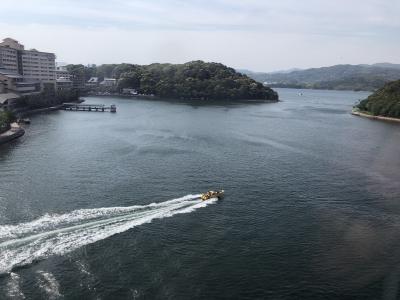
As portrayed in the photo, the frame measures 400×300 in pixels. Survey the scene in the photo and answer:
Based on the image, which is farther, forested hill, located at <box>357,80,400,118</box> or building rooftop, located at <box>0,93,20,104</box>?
forested hill, located at <box>357,80,400,118</box>

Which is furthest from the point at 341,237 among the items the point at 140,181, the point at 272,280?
the point at 140,181

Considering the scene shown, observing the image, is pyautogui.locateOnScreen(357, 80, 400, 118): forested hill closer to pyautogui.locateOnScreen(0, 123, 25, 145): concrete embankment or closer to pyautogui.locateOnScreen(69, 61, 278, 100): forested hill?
pyautogui.locateOnScreen(69, 61, 278, 100): forested hill

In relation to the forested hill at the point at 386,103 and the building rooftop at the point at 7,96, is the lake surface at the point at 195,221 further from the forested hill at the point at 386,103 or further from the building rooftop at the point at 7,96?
the forested hill at the point at 386,103

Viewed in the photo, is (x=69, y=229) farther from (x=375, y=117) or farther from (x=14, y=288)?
(x=375, y=117)

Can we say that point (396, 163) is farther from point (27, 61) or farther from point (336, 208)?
point (27, 61)

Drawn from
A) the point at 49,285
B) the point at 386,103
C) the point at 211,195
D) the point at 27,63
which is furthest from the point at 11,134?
the point at 386,103

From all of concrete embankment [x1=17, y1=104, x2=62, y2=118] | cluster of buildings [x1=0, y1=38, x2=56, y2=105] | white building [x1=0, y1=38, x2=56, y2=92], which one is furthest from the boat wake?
white building [x1=0, y1=38, x2=56, y2=92]

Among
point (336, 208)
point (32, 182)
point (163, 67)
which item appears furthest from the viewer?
point (163, 67)
